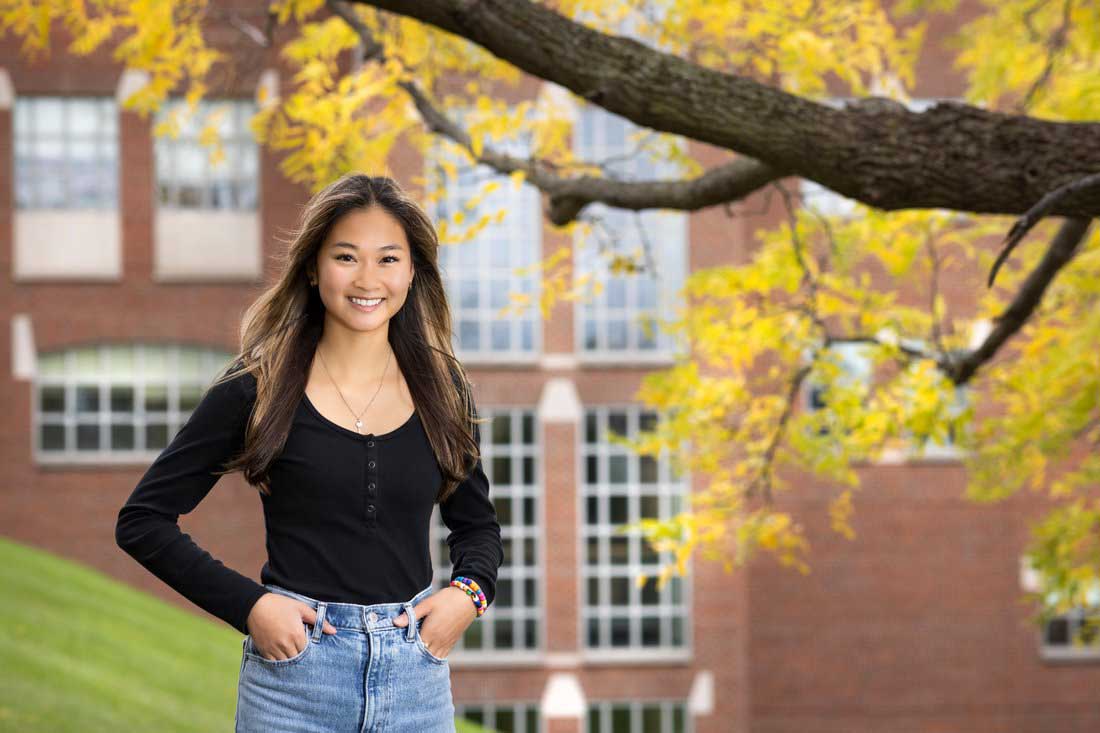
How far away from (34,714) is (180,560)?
6.97 metres

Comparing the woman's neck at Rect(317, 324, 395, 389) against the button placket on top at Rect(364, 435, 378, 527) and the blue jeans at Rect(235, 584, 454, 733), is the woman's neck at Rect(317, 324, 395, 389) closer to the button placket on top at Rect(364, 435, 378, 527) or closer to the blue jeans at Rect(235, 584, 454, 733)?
the button placket on top at Rect(364, 435, 378, 527)

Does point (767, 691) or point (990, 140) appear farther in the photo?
point (767, 691)

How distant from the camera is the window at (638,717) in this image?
60.5 feet

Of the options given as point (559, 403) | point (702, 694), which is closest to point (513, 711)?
point (702, 694)

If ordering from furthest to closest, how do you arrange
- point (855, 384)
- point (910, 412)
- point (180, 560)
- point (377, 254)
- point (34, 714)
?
point (34, 714), point (855, 384), point (910, 412), point (377, 254), point (180, 560)

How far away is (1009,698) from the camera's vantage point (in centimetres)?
1930

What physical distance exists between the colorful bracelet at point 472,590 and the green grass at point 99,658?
6556 millimetres

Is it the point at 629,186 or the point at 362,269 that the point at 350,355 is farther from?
the point at 629,186

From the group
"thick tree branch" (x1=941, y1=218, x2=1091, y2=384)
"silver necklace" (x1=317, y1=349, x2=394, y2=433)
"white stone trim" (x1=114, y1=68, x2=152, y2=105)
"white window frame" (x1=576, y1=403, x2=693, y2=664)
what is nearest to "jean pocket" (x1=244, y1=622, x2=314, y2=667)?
"silver necklace" (x1=317, y1=349, x2=394, y2=433)

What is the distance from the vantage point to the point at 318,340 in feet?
8.78

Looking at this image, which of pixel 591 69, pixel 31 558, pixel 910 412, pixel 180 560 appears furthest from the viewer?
pixel 31 558

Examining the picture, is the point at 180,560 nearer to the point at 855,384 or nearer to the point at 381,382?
the point at 381,382

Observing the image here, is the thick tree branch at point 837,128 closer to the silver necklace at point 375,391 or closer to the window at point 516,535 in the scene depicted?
the silver necklace at point 375,391

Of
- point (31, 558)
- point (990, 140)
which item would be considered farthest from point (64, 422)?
point (990, 140)
